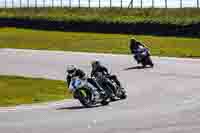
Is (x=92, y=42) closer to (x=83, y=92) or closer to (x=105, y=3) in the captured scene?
(x=105, y=3)

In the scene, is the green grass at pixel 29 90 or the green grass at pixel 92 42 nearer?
the green grass at pixel 29 90

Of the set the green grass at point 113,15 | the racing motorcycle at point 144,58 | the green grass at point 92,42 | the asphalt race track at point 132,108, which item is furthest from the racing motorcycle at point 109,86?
the green grass at point 113,15

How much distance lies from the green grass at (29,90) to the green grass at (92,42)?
588 inches

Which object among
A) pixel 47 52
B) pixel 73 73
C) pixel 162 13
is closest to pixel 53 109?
pixel 73 73

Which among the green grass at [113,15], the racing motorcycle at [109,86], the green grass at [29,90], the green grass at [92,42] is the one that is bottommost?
the green grass at [29,90]

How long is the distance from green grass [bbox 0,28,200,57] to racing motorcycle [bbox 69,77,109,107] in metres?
23.7

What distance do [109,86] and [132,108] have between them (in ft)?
10.4

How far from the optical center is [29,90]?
3061 cm

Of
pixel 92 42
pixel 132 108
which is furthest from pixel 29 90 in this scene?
pixel 92 42

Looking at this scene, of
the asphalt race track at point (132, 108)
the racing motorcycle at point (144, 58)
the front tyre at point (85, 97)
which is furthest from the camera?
the racing motorcycle at point (144, 58)

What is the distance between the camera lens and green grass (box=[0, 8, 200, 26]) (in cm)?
6166

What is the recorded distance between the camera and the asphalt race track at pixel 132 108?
1719cm

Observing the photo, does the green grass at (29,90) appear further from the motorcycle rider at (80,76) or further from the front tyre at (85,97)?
the front tyre at (85,97)

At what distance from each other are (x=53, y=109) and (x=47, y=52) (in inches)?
1139
